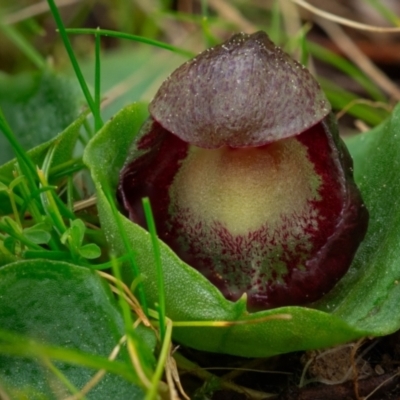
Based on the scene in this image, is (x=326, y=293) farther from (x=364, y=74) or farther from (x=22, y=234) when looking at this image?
(x=364, y=74)

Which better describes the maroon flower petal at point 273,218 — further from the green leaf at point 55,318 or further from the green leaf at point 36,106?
the green leaf at point 36,106

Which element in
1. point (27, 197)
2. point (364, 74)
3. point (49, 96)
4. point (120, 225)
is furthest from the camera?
point (364, 74)

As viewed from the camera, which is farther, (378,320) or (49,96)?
(49,96)

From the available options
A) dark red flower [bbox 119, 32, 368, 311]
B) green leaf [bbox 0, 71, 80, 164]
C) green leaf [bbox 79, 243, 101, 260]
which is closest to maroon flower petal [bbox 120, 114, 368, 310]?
dark red flower [bbox 119, 32, 368, 311]

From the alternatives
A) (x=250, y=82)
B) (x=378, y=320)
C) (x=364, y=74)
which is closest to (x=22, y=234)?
(x=250, y=82)

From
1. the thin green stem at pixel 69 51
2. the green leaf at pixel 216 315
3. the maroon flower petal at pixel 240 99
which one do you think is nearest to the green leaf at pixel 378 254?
the green leaf at pixel 216 315

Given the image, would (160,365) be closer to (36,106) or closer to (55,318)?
(55,318)
